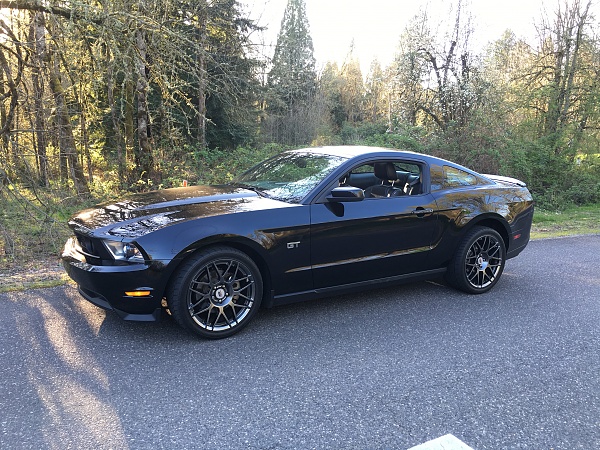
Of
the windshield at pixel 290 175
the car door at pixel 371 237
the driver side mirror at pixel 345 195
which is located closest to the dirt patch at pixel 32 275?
the windshield at pixel 290 175

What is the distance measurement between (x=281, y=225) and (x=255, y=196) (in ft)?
2.06

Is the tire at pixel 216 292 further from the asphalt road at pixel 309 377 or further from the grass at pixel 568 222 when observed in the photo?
the grass at pixel 568 222

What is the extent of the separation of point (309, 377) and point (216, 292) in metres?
1.04

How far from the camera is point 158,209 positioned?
384cm

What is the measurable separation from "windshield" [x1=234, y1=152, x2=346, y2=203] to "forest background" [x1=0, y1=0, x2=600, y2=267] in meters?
2.76

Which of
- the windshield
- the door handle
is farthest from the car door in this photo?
the windshield

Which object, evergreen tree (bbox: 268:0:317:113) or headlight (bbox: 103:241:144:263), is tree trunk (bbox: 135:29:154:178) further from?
evergreen tree (bbox: 268:0:317:113)

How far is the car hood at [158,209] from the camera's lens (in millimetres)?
3500

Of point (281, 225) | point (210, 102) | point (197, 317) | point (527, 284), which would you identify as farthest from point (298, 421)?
point (210, 102)

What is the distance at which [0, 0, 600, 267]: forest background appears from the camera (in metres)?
6.40

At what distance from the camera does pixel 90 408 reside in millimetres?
2621

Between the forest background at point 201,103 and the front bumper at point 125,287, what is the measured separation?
10.7 ft

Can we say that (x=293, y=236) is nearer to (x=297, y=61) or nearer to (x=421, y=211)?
(x=421, y=211)

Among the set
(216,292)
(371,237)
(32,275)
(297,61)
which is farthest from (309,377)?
(297,61)
